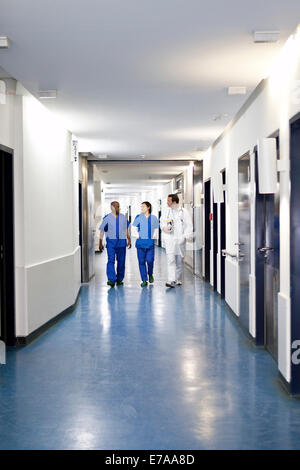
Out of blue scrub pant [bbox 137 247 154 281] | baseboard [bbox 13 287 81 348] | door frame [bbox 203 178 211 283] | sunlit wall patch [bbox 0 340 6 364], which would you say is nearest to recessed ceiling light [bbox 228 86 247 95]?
baseboard [bbox 13 287 81 348]

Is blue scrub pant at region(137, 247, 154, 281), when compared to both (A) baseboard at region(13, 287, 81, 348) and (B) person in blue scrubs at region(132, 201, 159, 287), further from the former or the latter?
(A) baseboard at region(13, 287, 81, 348)

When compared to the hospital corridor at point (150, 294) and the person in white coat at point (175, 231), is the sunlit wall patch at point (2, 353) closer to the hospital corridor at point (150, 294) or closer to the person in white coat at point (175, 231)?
the hospital corridor at point (150, 294)

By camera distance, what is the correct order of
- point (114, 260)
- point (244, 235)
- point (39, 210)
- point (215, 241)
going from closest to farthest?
point (39, 210)
point (244, 235)
point (215, 241)
point (114, 260)

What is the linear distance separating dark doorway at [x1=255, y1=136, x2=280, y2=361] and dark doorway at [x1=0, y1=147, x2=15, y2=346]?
2641 mm

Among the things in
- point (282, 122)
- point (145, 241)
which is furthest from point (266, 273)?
point (145, 241)

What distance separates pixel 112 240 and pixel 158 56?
6.58 metres

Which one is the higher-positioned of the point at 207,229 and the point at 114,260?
the point at 207,229

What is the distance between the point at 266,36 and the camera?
13.2ft

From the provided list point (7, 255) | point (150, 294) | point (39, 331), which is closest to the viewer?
point (7, 255)

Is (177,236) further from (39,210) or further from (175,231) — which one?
(39,210)

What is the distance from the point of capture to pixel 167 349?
5758mm

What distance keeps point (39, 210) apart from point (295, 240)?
11.4ft

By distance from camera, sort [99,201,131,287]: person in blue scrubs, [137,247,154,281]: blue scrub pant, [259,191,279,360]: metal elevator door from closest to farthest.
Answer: [259,191,279,360]: metal elevator door < [99,201,131,287]: person in blue scrubs < [137,247,154,281]: blue scrub pant

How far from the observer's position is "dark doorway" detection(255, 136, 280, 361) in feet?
17.6
